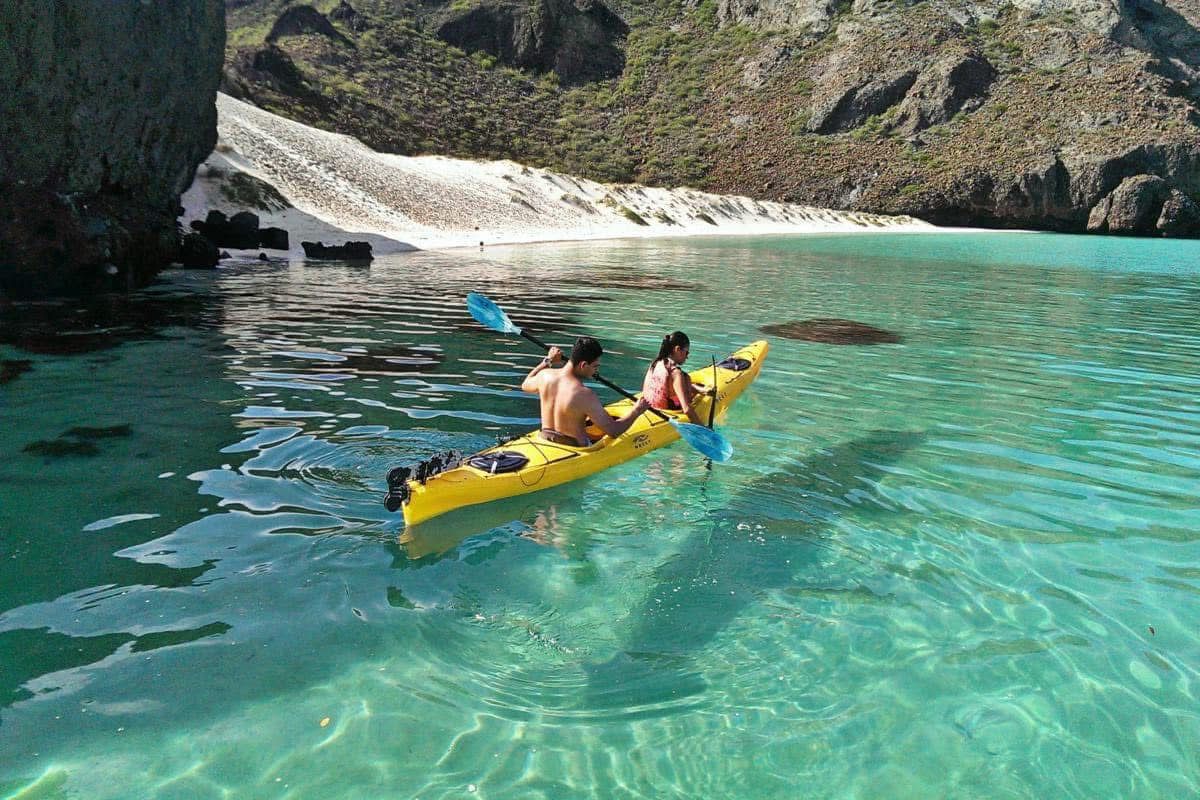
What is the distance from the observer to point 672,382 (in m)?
8.17

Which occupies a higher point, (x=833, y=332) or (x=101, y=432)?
(x=833, y=332)

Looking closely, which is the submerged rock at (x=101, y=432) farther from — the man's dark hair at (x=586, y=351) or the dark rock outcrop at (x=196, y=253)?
the dark rock outcrop at (x=196, y=253)

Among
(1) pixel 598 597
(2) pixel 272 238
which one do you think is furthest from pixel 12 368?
(2) pixel 272 238

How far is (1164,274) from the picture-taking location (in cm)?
3044

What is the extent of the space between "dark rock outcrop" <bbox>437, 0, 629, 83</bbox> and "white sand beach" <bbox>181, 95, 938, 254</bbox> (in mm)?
35104

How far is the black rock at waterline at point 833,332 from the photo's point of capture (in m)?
14.4

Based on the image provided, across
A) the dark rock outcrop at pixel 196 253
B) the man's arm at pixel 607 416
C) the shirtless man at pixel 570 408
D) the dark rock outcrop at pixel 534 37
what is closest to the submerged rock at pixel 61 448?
the shirtless man at pixel 570 408

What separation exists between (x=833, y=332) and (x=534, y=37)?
269 ft

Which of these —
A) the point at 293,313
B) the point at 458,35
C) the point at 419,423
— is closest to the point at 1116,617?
the point at 419,423

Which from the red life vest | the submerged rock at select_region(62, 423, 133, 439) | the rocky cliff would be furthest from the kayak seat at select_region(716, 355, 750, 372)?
the rocky cliff

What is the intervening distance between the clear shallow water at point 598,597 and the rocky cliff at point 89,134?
6.76 m

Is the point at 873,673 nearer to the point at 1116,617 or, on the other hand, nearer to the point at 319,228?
the point at 1116,617

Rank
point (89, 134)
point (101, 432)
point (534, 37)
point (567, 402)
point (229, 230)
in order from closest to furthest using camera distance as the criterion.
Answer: point (567, 402) → point (101, 432) → point (89, 134) → point (229, 230) → point (534, 37)

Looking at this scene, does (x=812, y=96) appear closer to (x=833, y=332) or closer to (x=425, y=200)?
(x=425, y=200)
